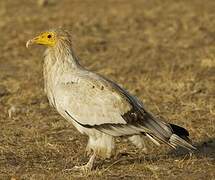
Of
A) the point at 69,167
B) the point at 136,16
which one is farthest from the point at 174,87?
the point at 136,16

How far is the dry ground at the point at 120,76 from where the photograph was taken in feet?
27.4

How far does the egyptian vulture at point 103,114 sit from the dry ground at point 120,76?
1.06ft

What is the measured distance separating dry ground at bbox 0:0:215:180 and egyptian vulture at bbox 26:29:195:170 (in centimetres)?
32

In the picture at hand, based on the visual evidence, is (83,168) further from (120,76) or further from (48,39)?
(120,76)

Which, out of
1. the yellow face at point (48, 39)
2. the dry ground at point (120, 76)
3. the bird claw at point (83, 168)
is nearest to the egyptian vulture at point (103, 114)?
the bird claw at point (83, 168)

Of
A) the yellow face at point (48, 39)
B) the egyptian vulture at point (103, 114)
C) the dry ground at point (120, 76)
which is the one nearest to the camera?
the egyptian vulture at point (103, 114)

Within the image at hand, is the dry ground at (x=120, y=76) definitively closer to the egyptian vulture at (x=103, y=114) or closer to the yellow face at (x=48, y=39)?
the egyptian vulture at (x=103, y=114)

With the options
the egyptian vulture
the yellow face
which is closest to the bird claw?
the egyptian vulture

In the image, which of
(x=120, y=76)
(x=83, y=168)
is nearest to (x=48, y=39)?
(x=83, y=168)

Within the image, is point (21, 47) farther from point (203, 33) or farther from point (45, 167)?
point (45, 167)

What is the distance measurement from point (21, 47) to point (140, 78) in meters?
3.71

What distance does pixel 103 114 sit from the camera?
7875 millimetres

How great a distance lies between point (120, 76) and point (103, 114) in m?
5.78

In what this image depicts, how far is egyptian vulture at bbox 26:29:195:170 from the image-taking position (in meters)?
7.88
